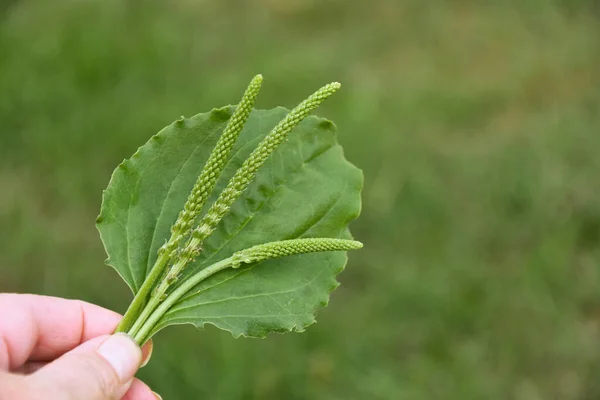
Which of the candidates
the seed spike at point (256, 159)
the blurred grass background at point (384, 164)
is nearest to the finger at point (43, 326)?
the seed spike at point (256, 159)

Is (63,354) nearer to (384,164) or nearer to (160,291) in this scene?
(160,291)

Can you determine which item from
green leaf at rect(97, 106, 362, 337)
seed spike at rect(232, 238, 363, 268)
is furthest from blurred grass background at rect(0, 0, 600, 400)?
seed spike at rect(232, 238, 363, 268)

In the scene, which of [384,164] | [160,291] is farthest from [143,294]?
[384,164]

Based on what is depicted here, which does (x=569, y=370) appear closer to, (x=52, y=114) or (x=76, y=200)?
(x=76, y=200)

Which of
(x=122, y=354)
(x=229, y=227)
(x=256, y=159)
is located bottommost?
(x=122, y=354)

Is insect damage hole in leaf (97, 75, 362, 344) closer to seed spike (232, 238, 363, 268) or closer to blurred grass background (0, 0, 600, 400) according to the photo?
seed spike (232, 238, 363, 268)

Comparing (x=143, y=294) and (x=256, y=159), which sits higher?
(x=256, y=159)

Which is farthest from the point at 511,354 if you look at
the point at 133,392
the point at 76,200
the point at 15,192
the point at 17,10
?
the point at 17,10
